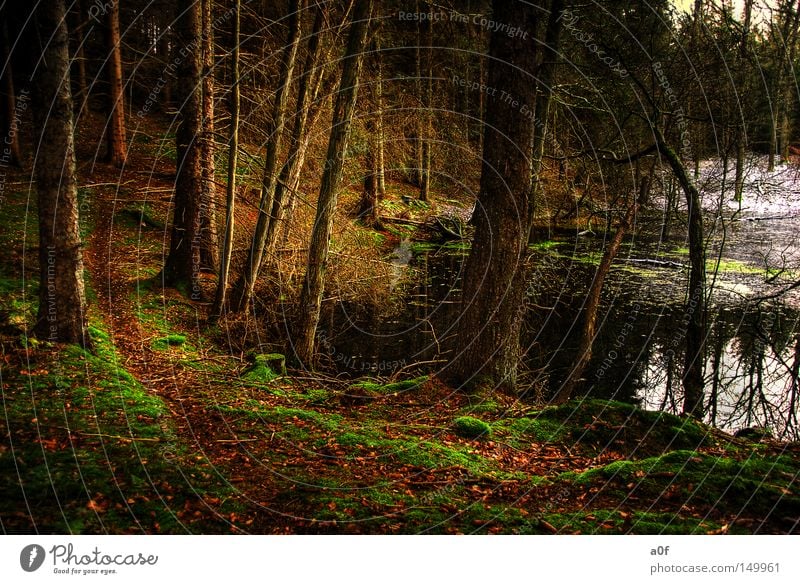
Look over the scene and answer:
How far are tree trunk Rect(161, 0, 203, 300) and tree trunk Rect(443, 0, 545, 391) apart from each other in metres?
6.19

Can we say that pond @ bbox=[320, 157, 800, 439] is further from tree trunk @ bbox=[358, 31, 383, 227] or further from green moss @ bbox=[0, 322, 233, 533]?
green moss @ bbox=[0, 322, 233, 533]

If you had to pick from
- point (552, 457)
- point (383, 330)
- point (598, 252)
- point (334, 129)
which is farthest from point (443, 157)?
point (552, 457)

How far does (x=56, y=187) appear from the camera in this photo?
18.7 ft

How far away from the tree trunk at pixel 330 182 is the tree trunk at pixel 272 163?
4.01 ft

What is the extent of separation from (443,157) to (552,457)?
18178 millimetres

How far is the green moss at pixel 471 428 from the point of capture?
564cm

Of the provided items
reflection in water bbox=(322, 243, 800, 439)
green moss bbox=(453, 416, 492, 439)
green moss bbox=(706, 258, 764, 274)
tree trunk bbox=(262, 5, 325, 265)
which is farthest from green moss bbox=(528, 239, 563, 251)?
green moss bbox=(453, 416, 492, 439)

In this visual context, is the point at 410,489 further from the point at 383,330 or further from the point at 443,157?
the point at 443,157

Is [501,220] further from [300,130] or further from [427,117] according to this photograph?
[427,117]

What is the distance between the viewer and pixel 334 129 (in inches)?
337

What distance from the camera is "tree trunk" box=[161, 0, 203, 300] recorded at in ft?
32.4

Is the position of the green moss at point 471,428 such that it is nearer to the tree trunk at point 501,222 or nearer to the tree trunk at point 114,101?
the tree trunk at point 501,222

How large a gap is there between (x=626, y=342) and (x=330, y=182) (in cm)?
823

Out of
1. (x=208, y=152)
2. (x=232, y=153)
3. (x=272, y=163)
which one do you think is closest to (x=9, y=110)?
(x=208, y=152)
